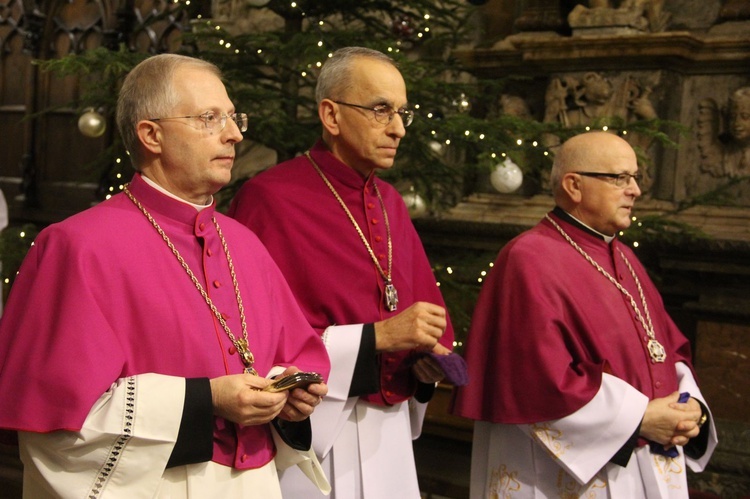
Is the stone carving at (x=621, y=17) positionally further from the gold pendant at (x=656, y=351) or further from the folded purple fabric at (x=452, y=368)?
the folded purple fabric at (x=452, y=368)

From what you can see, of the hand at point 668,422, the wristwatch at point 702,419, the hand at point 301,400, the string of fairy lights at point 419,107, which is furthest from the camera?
the string of fairy lights at point 419,107

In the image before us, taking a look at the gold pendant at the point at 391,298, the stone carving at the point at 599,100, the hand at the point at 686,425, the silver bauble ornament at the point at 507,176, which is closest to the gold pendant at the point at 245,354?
the gold pendant at the point at 391,298

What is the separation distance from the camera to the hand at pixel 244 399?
93.0 inches

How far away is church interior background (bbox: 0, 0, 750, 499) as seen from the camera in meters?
5.42

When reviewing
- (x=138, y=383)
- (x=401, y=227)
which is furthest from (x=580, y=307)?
(x=138, y=383)

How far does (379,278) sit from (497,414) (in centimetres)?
60

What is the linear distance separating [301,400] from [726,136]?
13.7 feet

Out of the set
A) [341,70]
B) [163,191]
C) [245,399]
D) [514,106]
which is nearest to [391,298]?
[341,70]

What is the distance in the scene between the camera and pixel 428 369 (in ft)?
10.7

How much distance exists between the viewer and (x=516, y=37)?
643 centimetres

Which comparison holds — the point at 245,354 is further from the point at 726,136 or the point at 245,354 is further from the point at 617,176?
the point at 726,136

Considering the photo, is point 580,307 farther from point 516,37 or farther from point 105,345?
point 516,37

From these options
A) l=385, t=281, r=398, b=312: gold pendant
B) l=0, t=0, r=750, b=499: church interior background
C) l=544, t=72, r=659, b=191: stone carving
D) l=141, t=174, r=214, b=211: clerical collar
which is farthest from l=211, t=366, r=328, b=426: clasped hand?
l=544, t=72, r=659, b=191: stone carving

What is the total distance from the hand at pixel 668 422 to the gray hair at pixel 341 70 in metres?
1.42
